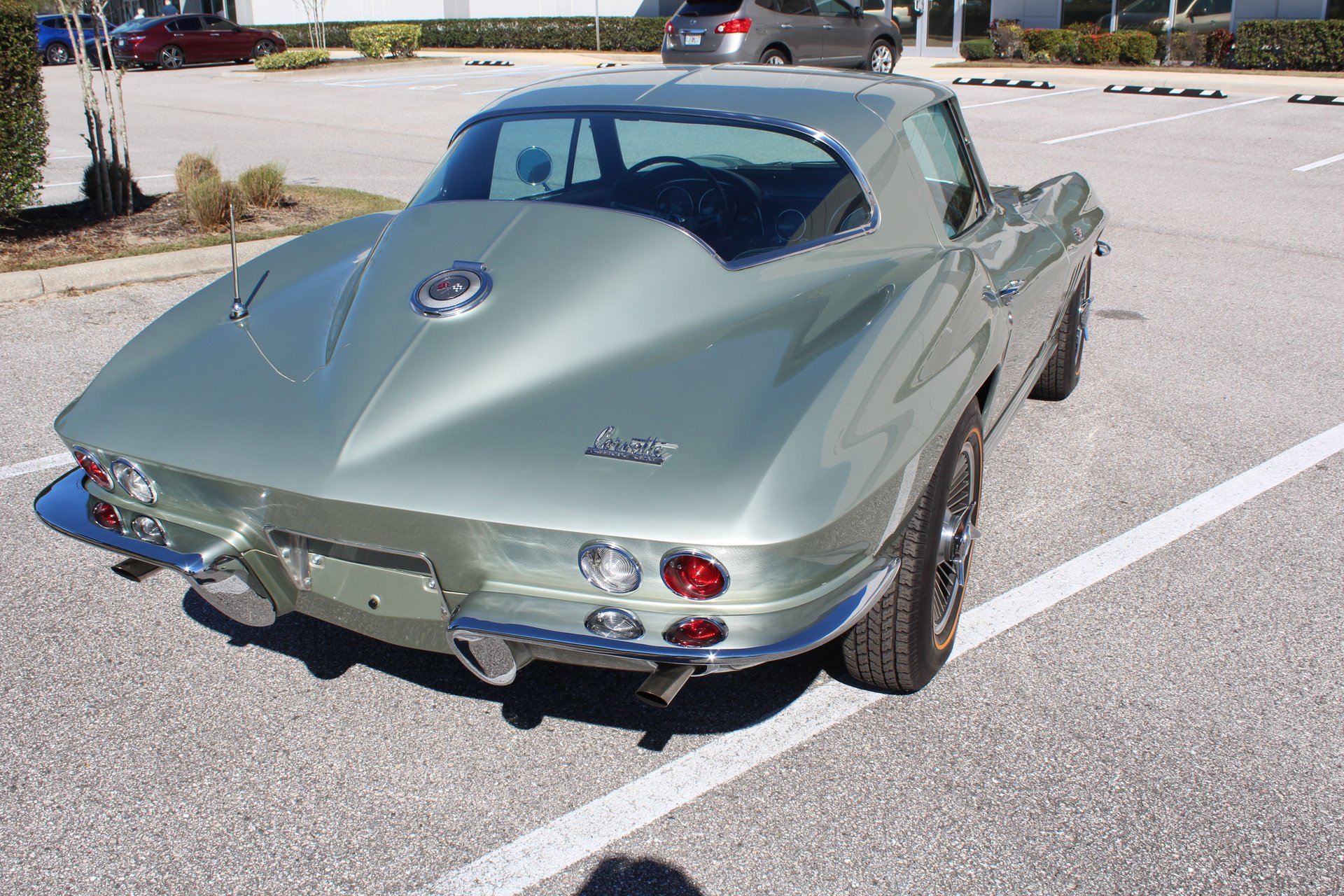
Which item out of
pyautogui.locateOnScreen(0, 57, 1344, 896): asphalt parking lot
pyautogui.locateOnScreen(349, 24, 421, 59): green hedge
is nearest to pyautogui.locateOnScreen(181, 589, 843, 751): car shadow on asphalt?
pyautogui.locateOnScreen(0, 57, 1344, 896): asphalt parking lot

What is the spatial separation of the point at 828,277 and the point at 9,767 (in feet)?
7.96

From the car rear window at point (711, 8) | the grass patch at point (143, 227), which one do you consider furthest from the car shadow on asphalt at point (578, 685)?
the car rear window at point (711, 8)

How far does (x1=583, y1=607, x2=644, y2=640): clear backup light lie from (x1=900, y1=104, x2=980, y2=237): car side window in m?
1.96

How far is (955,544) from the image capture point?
3.00 m

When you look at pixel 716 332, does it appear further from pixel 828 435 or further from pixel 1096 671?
pixel 1096 671

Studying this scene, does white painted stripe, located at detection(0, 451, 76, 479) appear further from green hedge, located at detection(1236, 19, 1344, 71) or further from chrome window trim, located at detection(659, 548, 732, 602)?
green hedge, located at detection(1236, 19, 1344, 71)

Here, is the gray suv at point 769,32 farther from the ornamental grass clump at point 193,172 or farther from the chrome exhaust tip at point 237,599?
the chrome exhaust tip at point 237,599

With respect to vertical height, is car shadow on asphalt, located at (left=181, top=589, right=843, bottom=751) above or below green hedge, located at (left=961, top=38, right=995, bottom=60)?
below

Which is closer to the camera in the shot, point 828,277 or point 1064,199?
point 828,277

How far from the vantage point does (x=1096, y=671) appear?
9.98 feet

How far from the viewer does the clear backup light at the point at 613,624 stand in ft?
7.27

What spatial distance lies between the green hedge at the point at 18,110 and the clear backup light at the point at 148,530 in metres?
6.17

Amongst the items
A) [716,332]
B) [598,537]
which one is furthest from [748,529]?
[716,332]

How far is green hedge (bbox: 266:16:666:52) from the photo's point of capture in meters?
30.4
